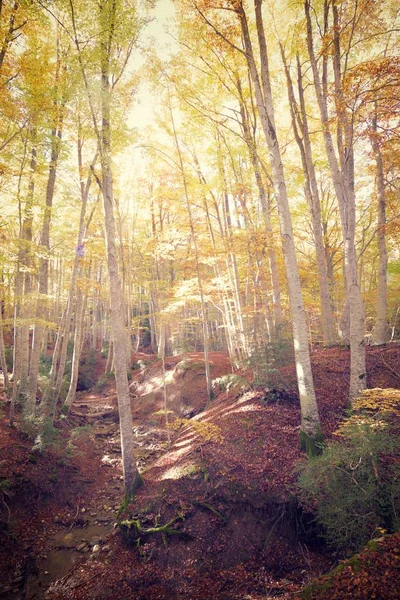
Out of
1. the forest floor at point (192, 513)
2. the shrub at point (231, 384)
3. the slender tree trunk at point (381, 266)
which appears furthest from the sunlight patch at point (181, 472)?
the slender tree trunk at point (381, 266)

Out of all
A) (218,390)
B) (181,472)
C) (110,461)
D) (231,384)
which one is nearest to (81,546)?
(181,472)

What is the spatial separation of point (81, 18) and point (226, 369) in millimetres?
13711

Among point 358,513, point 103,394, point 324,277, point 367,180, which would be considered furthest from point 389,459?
point 103,394

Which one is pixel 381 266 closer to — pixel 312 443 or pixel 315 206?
pixel 315 206

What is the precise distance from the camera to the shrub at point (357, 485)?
12.3 feet

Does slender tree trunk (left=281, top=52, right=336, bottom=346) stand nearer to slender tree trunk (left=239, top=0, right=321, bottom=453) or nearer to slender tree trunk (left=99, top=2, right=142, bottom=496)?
slender tree trunk (left=239, top=0, right=321, bottom=453)

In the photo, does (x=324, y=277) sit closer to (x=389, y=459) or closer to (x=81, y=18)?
(x=389, y=459)

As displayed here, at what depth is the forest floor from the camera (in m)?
4.30

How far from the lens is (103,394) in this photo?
1758 centimetres

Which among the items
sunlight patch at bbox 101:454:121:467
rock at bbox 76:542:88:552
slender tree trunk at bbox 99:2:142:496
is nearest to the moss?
slender tree trunk at bbox 99:2:142:496

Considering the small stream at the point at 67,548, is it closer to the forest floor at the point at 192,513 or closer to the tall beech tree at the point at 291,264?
the forest floor at the point at 192,513

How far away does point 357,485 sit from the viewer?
404 cm

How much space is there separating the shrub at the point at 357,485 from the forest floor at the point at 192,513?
0.54 m

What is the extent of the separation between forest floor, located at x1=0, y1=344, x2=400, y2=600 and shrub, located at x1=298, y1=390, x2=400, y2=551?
0.54m
